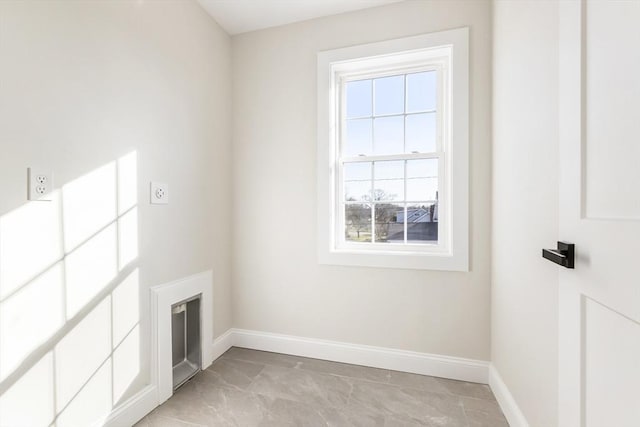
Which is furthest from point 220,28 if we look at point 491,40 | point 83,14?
point 491,40

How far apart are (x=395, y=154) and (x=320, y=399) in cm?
174

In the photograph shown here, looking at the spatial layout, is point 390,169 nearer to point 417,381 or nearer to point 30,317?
point 417,381

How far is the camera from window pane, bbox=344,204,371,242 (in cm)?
228

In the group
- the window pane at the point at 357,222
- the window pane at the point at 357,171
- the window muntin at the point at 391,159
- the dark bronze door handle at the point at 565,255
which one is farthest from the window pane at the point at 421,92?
the dark bronze door handle at the point at 565,255

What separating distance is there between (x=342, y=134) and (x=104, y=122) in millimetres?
1556

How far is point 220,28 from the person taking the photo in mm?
2322

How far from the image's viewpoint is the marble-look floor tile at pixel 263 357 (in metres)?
2.17

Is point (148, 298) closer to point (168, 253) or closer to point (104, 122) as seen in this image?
point (168, 253)

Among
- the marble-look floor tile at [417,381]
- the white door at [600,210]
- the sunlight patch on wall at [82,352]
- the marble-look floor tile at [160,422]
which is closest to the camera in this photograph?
the white door at [600,210]

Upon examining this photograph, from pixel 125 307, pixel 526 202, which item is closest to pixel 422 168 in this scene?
pixel 526 202

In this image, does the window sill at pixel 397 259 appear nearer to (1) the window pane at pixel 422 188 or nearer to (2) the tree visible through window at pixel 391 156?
(2) the tree visible through window at pixel 391 156

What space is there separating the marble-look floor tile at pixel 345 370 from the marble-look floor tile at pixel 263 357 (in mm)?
88

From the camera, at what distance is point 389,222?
7.31ft

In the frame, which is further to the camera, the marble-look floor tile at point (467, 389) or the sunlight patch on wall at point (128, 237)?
the marble-look floor tile at point (467, 389)
